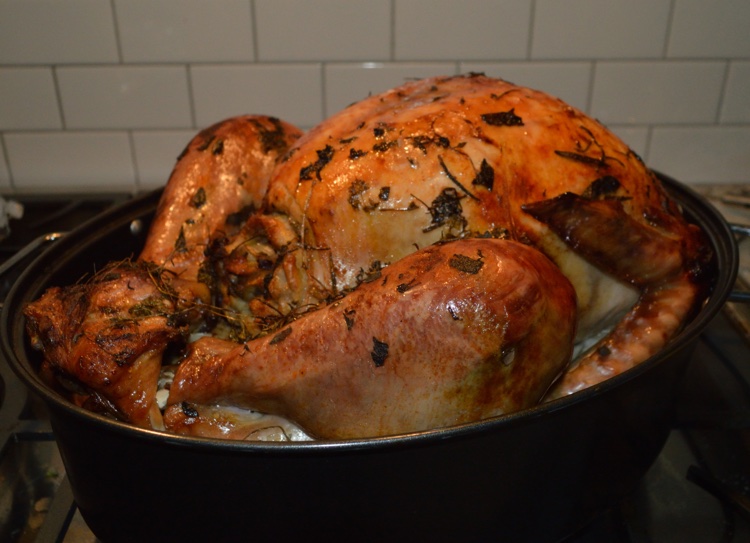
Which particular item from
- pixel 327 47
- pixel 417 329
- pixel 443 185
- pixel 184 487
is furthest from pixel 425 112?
pixel 327 47

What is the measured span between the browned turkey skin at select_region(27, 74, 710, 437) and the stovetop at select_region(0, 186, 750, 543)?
22 centimetres

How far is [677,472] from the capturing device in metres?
1.20

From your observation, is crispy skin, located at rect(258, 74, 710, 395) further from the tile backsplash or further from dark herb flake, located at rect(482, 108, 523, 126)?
the tile backsplash

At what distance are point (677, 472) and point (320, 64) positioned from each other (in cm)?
143

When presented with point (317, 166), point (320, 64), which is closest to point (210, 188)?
point (317, 166)

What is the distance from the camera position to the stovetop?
1.08 m

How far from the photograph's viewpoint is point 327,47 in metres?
1.97

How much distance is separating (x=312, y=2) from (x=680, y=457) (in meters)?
1.48

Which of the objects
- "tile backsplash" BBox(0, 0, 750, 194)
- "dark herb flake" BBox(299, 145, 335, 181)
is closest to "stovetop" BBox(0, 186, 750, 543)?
"dark herb flake" BBox(299, 145, 335, 181)

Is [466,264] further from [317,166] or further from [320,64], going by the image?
[320,64]

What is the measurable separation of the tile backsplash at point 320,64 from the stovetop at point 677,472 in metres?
0.75

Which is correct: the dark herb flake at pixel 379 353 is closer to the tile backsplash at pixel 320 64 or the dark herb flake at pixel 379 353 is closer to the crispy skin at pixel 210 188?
the crispy skin at pixel 210 188

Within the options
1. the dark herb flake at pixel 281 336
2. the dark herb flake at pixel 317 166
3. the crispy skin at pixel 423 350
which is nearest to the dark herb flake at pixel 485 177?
the crispy skin at pixel 423 350

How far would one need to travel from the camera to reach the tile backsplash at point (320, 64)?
193cm
